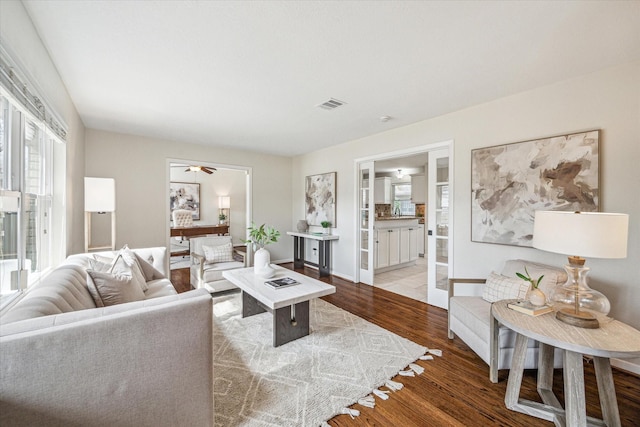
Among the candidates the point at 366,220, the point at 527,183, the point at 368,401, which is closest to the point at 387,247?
the point at 366,220

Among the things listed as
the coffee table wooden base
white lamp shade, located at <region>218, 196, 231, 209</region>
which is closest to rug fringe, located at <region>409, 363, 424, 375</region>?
the coffee table wooden base

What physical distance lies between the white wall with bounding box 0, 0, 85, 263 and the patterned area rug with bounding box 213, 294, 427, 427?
2026 mm

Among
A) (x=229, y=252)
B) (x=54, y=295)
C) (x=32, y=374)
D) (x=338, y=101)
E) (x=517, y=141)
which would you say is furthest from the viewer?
(x=229, y=252)

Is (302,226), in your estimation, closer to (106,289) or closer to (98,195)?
(98,195)

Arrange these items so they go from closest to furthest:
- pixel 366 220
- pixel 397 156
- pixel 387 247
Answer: pixel 397 156
pixel 366 220
pixel 387 247

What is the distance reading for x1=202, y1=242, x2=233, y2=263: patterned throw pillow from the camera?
13.1 ft

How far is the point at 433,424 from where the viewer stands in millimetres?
1593

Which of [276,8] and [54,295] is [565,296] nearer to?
[276,8]

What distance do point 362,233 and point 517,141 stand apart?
2.51 metres

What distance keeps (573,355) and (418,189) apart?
20.6ft

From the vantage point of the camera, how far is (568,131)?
7.80 ft

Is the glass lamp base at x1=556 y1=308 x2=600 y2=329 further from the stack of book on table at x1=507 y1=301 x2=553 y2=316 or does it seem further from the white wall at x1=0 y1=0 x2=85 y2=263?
the white wall at x1=0 y1=0 x2=85 y2=263

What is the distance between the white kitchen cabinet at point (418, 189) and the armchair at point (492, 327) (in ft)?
16.2

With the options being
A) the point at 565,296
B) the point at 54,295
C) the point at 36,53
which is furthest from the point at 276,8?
the point at 565,296
